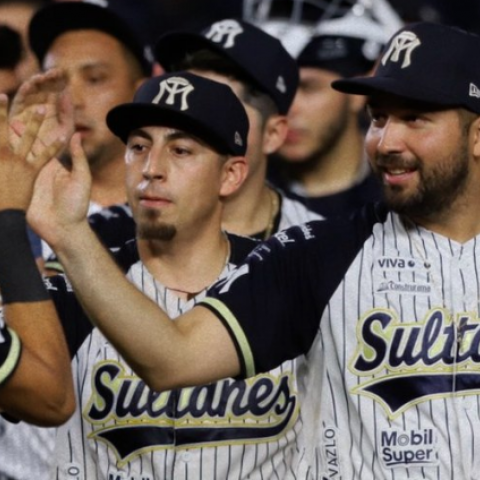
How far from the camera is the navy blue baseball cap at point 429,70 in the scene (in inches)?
147

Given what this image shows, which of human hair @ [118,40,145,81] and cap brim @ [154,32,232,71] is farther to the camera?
human hair @ [118,40,145,81]

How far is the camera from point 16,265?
3.30m

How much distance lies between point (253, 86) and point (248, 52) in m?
0.11

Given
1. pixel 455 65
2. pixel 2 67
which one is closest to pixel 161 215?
pixel 455 65

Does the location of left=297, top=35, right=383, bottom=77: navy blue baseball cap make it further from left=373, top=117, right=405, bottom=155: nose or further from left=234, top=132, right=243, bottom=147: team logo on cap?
left=373, top=117, right=405, bottom=155: nose

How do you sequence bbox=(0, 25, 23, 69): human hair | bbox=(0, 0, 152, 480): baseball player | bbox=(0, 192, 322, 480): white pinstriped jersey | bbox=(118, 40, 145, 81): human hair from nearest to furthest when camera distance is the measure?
1. bbox=(0, 192, 322, 480): white pinstriped jersey
2. bbox=(0, 0, 152, 480): baseball player
3. bbox=(118, 40, 145, 81): human hair
4. bbox=(0, 25, 23, 69): human hair

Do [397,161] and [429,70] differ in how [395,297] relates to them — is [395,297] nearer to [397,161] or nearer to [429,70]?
[397,161]

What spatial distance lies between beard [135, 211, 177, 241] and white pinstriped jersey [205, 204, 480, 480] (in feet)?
1.17

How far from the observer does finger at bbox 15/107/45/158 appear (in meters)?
3.29

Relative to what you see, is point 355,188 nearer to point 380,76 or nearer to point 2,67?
point 2,67

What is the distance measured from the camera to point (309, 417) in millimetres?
3990

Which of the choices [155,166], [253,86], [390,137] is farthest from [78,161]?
[253,86]

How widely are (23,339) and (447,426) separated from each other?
107cm

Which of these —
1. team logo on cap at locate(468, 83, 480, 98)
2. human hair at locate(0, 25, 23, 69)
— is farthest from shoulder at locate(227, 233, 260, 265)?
human hair at locate(0, 25, 23, 69)
